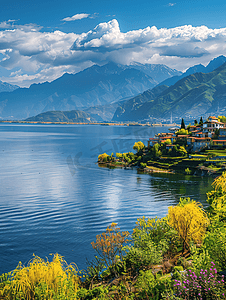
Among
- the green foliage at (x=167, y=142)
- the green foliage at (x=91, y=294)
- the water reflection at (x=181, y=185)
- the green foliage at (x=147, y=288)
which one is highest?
the green foliage at (x=167, y=142)

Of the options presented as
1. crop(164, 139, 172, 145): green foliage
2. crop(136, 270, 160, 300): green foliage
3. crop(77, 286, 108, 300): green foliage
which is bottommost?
crop(77, 286, 108, 300): green foliage

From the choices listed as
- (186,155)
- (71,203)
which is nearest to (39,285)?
(71,203)

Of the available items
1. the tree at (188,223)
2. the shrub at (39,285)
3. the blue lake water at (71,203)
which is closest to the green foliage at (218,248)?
the tree at (188,223)

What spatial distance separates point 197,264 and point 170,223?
43.5 feet

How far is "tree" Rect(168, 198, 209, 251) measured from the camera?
37688 mm

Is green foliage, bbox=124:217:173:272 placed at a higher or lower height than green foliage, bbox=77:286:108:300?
higher

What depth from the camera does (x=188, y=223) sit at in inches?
1487

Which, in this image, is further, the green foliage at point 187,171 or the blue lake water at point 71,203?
the green foliage at point 187,171

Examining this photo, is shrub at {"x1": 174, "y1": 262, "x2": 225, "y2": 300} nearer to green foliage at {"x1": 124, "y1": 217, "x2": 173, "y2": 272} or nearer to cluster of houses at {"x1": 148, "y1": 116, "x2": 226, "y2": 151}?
green foliage at {"x1": 124, "y1": 217, "x2": 173, "y2": 272}

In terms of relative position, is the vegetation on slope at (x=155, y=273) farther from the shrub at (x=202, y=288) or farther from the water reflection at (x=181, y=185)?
the water reflection at (x=181, y=185)

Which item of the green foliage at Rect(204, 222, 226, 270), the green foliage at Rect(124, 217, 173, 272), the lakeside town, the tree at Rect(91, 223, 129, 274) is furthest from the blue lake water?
the green foliage at Rect(204, 222, 226, 270)

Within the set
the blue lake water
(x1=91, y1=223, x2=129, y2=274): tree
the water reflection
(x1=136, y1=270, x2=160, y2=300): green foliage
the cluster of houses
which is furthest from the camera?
the cluster of houses

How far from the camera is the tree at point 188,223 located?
124 ft

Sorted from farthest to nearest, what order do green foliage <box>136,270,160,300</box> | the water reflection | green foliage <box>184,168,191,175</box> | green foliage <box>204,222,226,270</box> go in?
green foliage <box>184,168,191,175</box>
the water reflection
green foliage <box>204,222,226,270</box>
green foliage <box>136,270,160,300</box>
